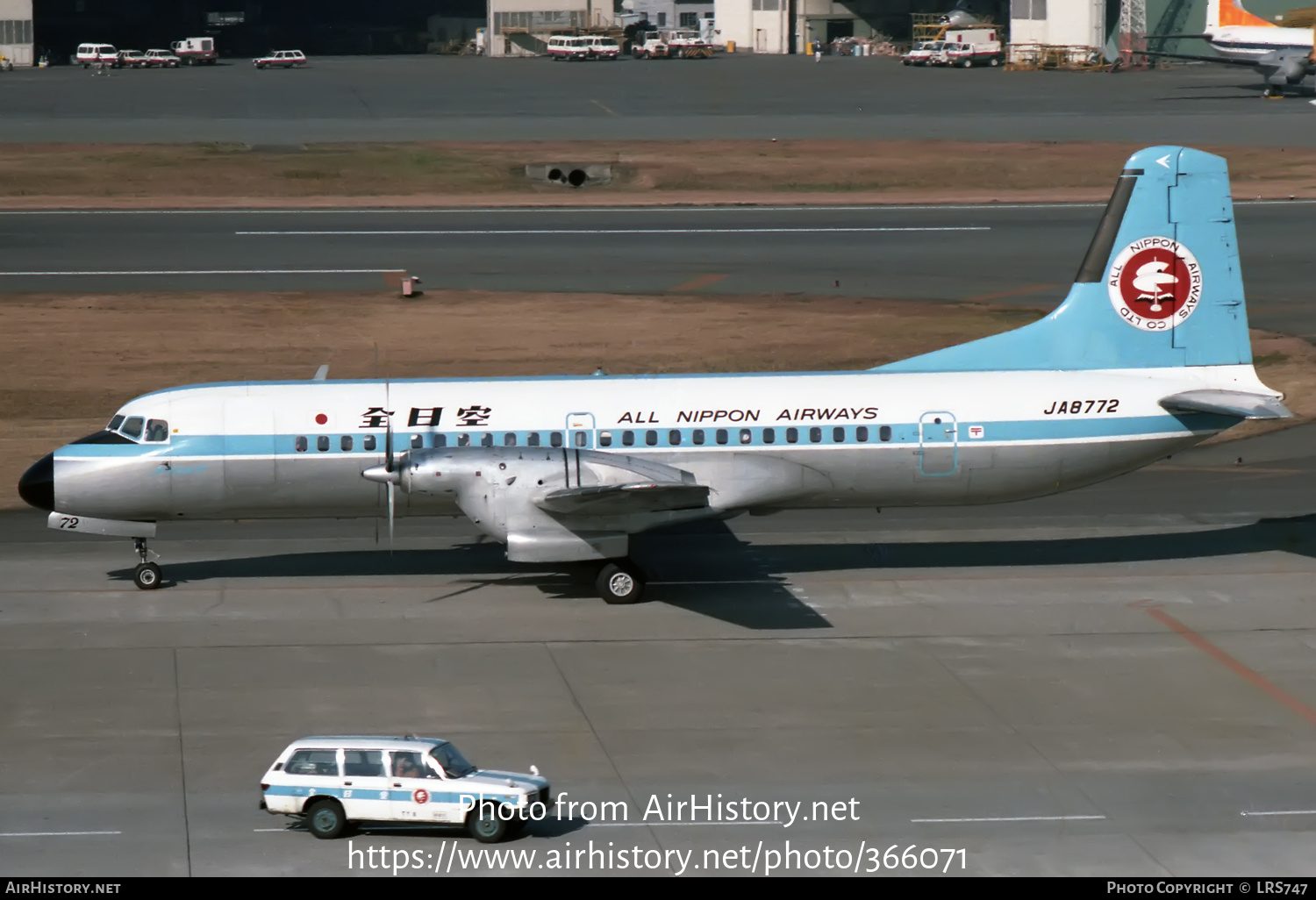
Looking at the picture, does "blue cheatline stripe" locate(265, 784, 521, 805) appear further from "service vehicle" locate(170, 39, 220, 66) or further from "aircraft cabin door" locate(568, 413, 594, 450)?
"service vehicle" locate(170, 39, 220, 66)

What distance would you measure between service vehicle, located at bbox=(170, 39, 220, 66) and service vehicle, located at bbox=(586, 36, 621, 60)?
32.6 metres

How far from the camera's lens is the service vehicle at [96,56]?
428 feet

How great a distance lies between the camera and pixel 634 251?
197 feet

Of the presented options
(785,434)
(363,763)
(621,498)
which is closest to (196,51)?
(785,434)

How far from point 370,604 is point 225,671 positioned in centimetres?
378

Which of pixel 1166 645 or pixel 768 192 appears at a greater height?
pixel 768 192

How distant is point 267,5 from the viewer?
16812cm

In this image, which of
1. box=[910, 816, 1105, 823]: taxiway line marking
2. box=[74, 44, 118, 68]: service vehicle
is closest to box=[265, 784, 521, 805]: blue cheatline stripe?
box=[910, 816, 1105, 823]: taxiway line marking

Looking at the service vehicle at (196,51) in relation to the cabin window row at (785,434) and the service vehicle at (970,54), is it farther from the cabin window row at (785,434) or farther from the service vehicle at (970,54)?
the cabin window row at (785,434)

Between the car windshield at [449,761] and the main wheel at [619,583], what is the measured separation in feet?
30.2

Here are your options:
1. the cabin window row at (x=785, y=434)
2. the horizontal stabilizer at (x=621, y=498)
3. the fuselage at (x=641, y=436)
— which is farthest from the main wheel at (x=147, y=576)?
the cabin window row at (x=785, y=434)

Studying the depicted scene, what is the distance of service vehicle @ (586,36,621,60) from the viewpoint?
445 ft

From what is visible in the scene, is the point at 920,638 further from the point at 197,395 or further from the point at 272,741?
the point at 197,395

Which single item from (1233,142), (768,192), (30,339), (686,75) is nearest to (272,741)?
(30,339)
